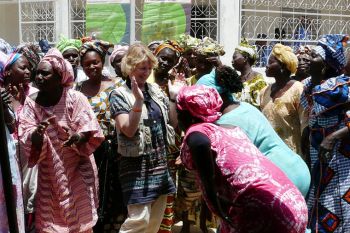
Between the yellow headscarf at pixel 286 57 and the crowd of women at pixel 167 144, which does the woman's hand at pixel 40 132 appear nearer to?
the crowd of women at pixel 167 144

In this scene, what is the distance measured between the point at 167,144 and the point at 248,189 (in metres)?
1.93

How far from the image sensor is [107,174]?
5926mm

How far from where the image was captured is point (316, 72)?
5984 millimetres

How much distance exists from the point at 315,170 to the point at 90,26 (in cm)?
542

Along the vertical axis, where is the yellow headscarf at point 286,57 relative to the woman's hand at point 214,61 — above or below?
above

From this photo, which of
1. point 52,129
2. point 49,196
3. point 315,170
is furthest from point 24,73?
point 315,170

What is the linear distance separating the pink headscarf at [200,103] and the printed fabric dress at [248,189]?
0.41ft

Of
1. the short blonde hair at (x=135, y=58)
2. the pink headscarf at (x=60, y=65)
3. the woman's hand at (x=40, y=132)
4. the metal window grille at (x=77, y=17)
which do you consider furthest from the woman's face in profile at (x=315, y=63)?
the metal window grille at (x=77, y=17)

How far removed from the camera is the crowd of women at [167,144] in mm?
3771

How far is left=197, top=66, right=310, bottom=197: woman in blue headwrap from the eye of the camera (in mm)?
4258

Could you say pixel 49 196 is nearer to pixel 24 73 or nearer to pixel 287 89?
pixel 24 73

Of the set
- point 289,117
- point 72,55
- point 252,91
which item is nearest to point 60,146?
point 72,55

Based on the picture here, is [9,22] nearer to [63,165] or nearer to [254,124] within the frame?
[63,165]

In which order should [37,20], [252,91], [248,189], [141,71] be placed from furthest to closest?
[37,20], [252,91], [141,71], [248,189]
